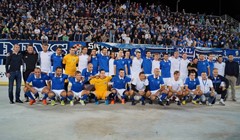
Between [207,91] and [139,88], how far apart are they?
7.02 ft

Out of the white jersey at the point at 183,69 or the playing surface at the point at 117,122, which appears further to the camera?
the white jersey at the point at 183,69

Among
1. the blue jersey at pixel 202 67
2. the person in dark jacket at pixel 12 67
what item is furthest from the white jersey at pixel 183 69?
the person in dark jacket at pixel 12 67

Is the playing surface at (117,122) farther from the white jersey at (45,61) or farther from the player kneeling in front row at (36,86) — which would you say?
the white jersey at (45,61)

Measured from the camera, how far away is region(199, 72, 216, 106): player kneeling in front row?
8492 mm

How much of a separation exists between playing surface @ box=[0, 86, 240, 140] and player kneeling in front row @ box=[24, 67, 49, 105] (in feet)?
0.97

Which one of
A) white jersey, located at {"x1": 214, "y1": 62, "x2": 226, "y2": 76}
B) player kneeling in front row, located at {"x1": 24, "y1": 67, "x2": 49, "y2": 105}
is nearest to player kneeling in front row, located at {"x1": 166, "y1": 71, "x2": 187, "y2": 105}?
white jersey, located at {"x1": 214, "y1": 62, "x2": 226, "y2": 76}

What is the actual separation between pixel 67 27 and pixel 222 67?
9617 millimetres

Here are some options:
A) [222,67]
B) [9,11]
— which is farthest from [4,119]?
[9,11]

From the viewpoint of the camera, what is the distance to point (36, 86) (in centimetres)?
802

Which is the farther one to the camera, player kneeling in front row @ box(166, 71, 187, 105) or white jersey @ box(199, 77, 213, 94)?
white jersey @ box(199, 77, 213, 94)

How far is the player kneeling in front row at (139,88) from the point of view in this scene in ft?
27.0

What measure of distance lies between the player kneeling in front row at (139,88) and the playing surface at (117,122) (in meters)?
0.38

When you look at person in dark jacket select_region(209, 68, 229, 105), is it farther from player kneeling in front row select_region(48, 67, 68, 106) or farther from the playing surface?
player kneeling in front row select_region(48, 67, 68, 106)

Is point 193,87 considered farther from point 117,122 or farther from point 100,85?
point 117,122
